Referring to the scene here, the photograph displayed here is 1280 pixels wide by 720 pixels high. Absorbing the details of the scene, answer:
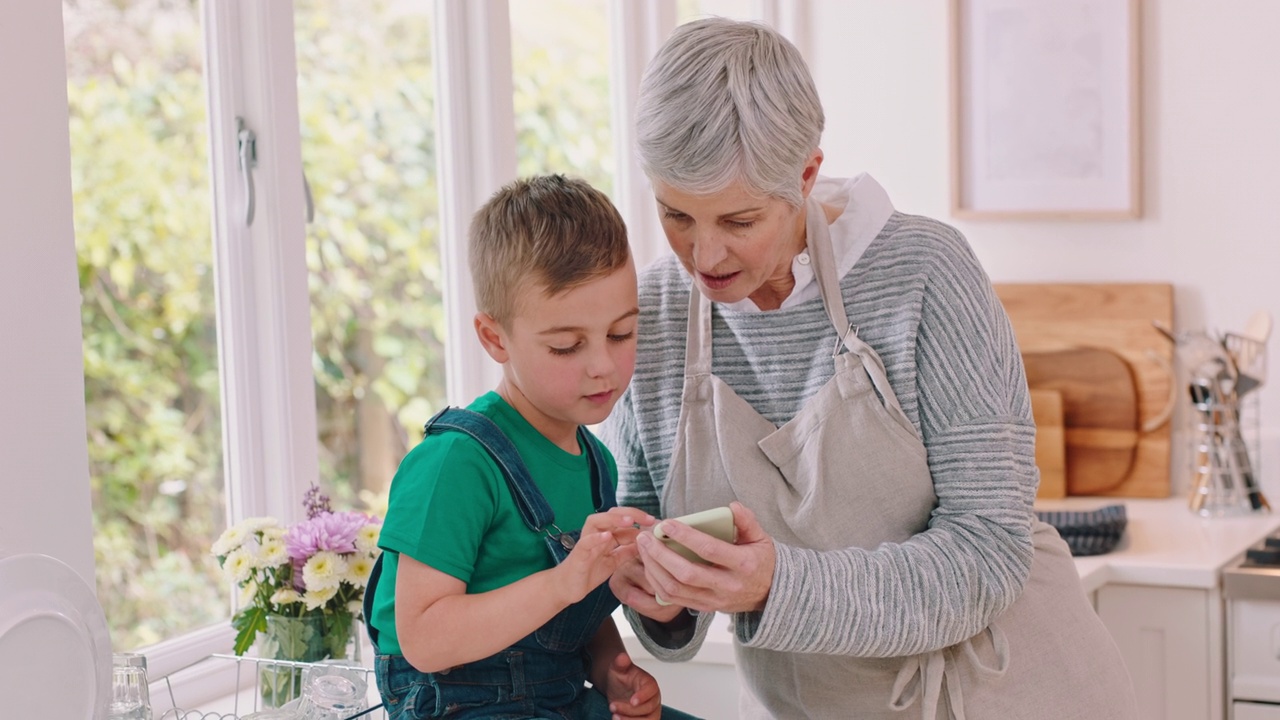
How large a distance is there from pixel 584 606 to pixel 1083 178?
187 cm

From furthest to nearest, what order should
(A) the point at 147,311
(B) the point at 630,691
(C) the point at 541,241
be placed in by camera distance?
(A) the point at 147,311 → (B) the point at 630,691 → (C) the point at 541,241

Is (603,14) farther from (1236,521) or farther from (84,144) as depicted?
(1236,521)

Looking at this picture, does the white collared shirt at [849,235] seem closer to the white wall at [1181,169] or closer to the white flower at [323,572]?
the white flower at [323,572]

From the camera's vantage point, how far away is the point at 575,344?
Result: 1.38 meters

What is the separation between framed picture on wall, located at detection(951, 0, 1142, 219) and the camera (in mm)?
2865

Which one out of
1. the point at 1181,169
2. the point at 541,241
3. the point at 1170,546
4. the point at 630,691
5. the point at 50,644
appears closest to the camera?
the point at 50,644

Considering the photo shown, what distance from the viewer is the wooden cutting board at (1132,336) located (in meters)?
2.85

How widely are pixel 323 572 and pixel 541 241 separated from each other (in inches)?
21.2

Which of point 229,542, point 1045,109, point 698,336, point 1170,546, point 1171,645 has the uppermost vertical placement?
point 1045,109

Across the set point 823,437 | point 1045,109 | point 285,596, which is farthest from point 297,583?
point 1045,109

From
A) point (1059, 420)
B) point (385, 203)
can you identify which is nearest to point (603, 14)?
point (385, 203)

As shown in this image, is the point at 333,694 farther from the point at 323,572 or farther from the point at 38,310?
the point at 38,310

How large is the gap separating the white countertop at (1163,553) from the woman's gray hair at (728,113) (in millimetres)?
901

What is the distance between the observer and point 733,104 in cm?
134
